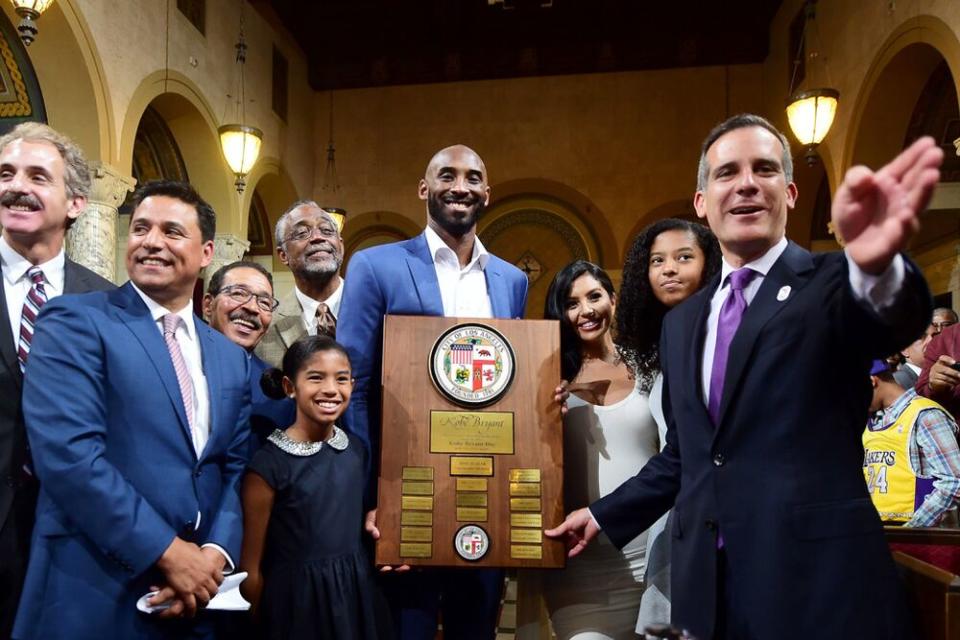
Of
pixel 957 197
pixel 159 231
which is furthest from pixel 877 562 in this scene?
pixel 957 197

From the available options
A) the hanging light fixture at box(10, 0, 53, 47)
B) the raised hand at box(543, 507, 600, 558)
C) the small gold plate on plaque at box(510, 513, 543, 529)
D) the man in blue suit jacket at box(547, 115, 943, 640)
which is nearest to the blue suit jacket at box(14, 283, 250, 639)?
the small gold plate on plaque at box(510, 513, 543, 529)

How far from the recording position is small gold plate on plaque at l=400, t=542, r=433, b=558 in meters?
2.26

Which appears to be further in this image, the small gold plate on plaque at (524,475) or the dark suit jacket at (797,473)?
the small gold plate on plaque at (524,475)

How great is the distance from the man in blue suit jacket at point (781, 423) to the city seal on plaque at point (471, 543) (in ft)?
2.29

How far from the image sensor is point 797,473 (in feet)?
4.92

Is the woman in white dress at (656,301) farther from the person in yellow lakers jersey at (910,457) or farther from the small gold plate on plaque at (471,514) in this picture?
the person in yellow lakers jersey at (910,457)

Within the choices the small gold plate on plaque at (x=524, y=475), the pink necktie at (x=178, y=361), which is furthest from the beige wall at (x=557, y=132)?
the pink necktie at (x=178, y=361)

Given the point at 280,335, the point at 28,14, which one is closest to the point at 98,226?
the point at 28,14

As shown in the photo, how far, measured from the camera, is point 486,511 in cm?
229

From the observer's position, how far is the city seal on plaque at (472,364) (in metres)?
2.35

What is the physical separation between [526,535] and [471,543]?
0.16 m

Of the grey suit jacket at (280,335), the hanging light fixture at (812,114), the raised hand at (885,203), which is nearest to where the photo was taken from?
the raised hand at (885,203)

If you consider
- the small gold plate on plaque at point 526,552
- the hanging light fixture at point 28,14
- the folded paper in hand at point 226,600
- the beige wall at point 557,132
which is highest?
the beige wall at point 557,132

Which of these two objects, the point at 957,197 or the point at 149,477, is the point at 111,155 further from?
the point at 957,197
